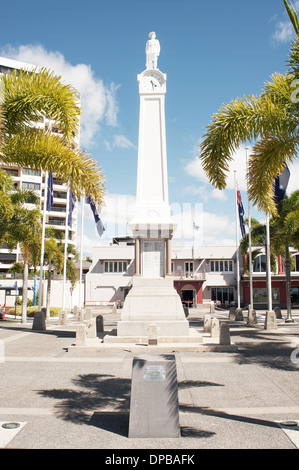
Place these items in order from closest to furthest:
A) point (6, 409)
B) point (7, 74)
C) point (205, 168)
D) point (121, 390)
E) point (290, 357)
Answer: point (6, 409) < point (121, 390) < point (7, 74) < point (205, 168) < point (290, 357)

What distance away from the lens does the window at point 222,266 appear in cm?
5469

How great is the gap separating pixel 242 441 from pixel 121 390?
3.73 meters

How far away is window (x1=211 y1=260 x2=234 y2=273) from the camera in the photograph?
54.7 meters

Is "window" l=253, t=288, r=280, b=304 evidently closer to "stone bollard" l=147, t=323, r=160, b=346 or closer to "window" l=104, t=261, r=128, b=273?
"window" l=104, t=261, r=128, b=273

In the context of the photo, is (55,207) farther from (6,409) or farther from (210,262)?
(6,409)

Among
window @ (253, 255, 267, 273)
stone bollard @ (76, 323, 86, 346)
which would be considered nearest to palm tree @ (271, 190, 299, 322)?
stone bollard @ (76, 323, 86, 346)

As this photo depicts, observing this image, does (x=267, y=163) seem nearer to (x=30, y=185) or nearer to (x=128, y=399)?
(x=128, y=399)

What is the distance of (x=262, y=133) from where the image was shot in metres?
9.59

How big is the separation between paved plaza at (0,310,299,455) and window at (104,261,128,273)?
4005 cm

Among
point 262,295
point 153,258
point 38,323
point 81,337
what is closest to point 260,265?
point 262,295
